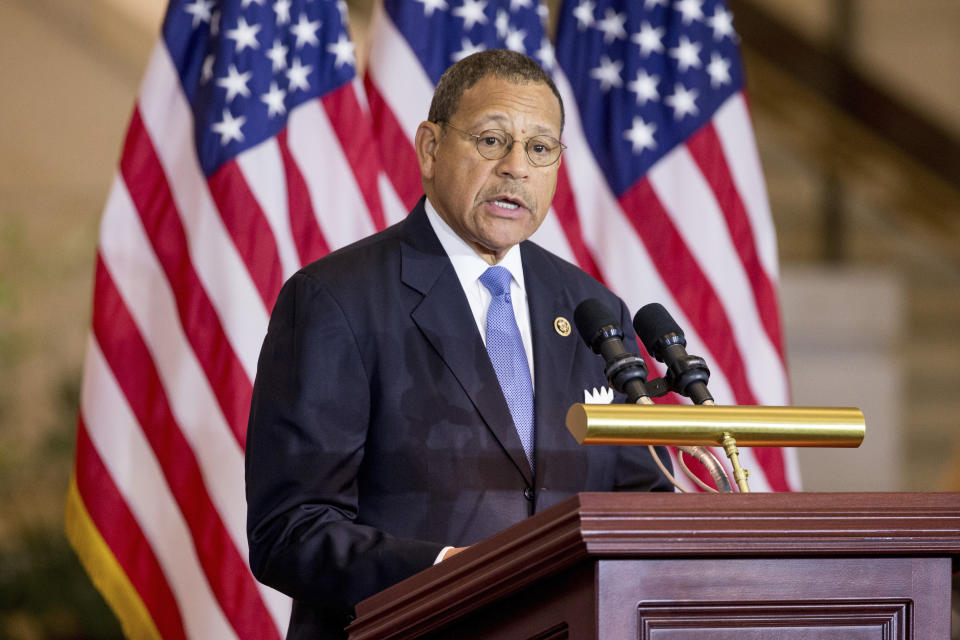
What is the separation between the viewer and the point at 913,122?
5.97m

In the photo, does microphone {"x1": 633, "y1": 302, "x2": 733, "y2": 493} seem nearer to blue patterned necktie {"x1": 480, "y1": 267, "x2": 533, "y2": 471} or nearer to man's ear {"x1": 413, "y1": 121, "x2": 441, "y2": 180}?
blue patterned necktie {"x1": 480, "y1": 267, "x2": 533, "y2": 471}

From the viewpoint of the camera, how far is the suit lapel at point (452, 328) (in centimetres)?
181

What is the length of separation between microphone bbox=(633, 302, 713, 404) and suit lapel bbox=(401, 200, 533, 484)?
328 mm

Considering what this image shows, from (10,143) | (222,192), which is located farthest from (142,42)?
(222,192)

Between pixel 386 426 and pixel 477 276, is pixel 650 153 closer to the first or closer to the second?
pixel 477 276

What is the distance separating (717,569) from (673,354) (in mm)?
354

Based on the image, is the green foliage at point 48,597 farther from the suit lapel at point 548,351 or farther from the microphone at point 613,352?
the microphone at point 613,352

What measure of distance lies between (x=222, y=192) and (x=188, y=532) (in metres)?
0.83

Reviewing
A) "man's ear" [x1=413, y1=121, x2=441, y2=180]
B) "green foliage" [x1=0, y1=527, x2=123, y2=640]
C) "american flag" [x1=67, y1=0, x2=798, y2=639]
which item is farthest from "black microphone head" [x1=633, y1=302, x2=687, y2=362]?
"green foliage" [x1=0, y1=527, x2=123, y2=640]

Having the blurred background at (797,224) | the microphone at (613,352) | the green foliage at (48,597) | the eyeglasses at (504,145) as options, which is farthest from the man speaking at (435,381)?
the blurred background at (797,224)

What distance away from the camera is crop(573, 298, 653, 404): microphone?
1437 mm

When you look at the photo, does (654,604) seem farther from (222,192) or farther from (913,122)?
(913,122)

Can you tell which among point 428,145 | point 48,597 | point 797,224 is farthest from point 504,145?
point 797,224

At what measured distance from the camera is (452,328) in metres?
1.87
